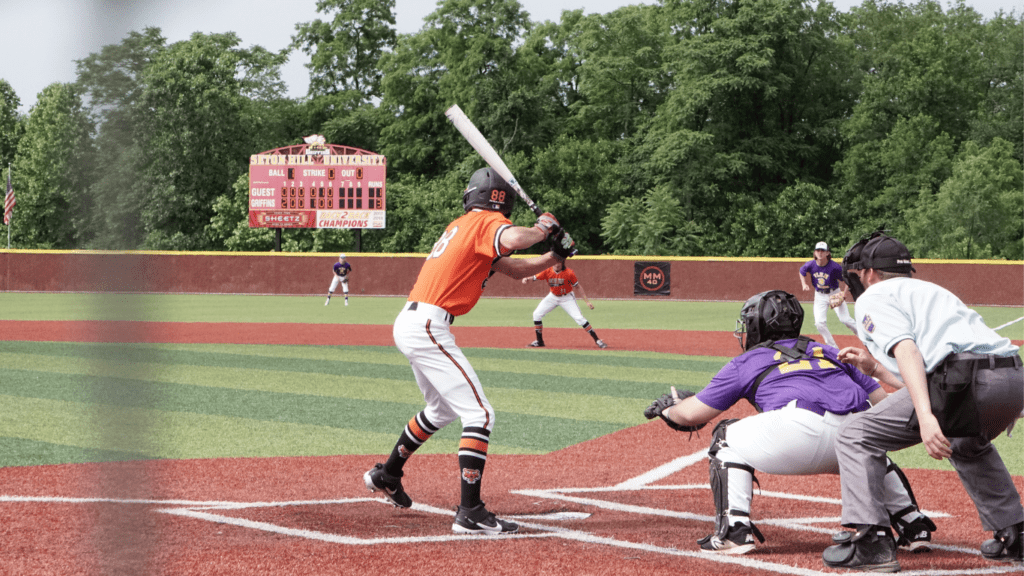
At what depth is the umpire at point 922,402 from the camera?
438 centimetres

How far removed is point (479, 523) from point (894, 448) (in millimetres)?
2221

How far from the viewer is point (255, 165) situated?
3959 centimetres

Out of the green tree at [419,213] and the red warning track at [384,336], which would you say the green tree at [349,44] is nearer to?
the green tree at [419,213]

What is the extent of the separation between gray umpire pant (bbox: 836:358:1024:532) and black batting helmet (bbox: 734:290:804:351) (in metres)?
0.62

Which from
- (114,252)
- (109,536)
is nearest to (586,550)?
(109,536)

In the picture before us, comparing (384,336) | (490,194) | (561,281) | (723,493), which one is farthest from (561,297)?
(723,493)

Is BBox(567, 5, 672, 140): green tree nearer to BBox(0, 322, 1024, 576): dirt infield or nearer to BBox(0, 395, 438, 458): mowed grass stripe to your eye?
BBox(0, 395, 438, 458): mowed grass stripe

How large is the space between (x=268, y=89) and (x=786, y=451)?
60.5m

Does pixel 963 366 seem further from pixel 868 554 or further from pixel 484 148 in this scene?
pixel 484 148

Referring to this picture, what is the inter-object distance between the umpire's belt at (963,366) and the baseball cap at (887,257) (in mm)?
513

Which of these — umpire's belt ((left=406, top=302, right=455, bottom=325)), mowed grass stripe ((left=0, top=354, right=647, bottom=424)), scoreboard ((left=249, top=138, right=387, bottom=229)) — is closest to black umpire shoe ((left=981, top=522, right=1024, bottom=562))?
umpire's belt ((left=406, top=302, right=455, bottom=325))

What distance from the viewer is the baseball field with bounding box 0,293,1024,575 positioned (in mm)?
1441

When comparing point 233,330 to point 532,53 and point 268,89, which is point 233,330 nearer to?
point 532,53

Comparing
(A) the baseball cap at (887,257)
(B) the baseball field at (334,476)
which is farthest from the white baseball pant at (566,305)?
(A) the baseball cap at (887,257)
